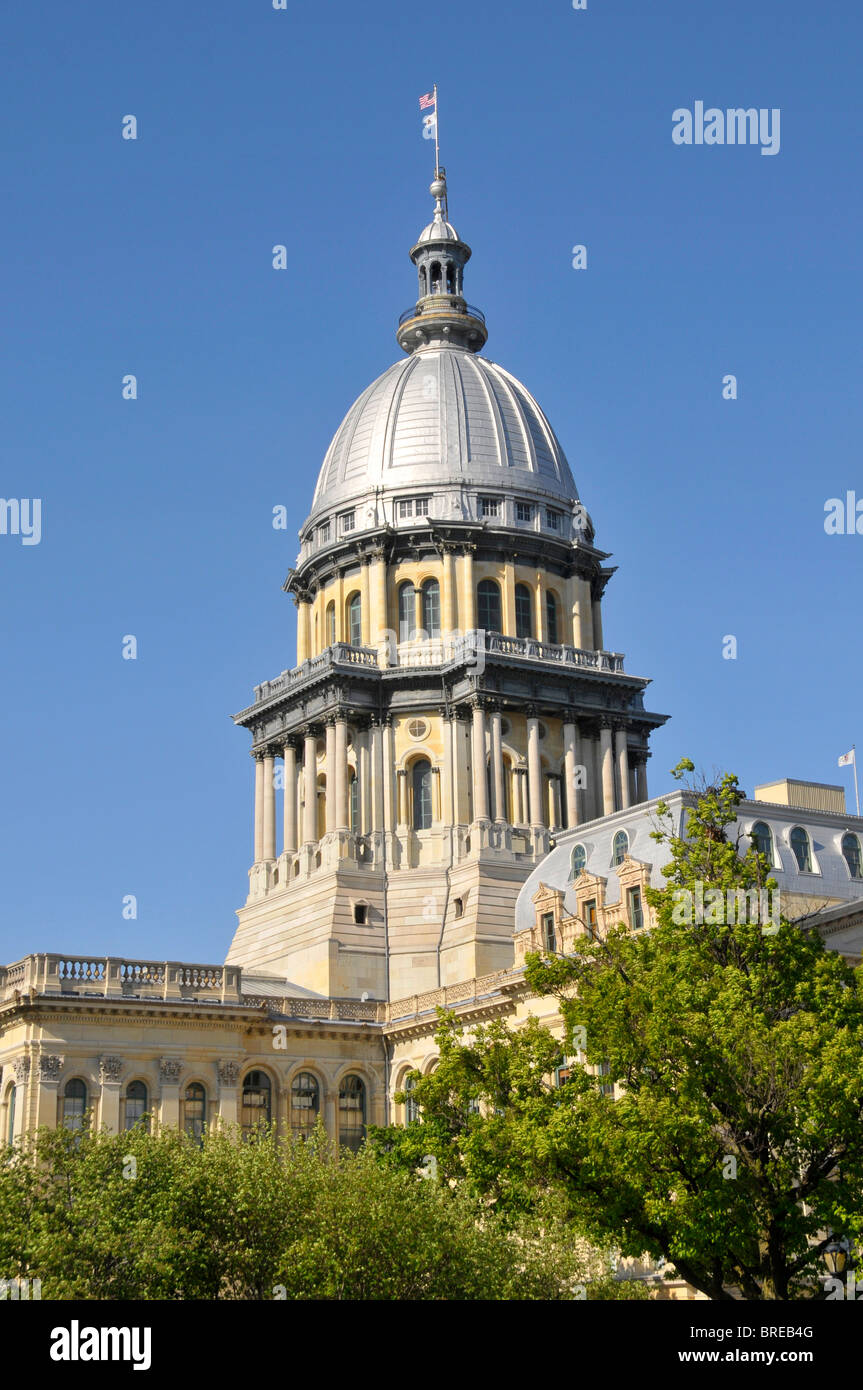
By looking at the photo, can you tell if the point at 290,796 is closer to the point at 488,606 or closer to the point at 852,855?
the point at 488,606

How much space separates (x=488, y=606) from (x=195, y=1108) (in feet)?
→ 125

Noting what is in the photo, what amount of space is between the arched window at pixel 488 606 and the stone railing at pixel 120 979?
31658 millimetres

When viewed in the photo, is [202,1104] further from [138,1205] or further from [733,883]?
[733,883]

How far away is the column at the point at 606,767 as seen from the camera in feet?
334

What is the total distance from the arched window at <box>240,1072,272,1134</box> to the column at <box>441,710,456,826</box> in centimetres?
2067

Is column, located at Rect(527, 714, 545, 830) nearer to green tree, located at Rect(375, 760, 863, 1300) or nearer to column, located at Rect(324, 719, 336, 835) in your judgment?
column, located at Rect(324, 719, 336, 835)

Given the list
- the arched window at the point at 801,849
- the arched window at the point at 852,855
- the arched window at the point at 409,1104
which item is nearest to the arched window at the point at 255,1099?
the arched window at the point at 409,1104

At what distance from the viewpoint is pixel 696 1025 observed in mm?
45875

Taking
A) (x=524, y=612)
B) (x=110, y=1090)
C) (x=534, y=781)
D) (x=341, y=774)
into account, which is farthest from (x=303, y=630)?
(x=110, y=1090)

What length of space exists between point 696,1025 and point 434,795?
55272mm

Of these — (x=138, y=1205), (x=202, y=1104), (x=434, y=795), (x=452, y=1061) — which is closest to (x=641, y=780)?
(x=434, y=795)

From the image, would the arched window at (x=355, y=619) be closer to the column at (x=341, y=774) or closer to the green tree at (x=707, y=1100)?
the column at (x=341, y=774)

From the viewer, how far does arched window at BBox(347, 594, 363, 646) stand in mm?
107312

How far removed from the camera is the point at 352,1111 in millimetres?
85312
